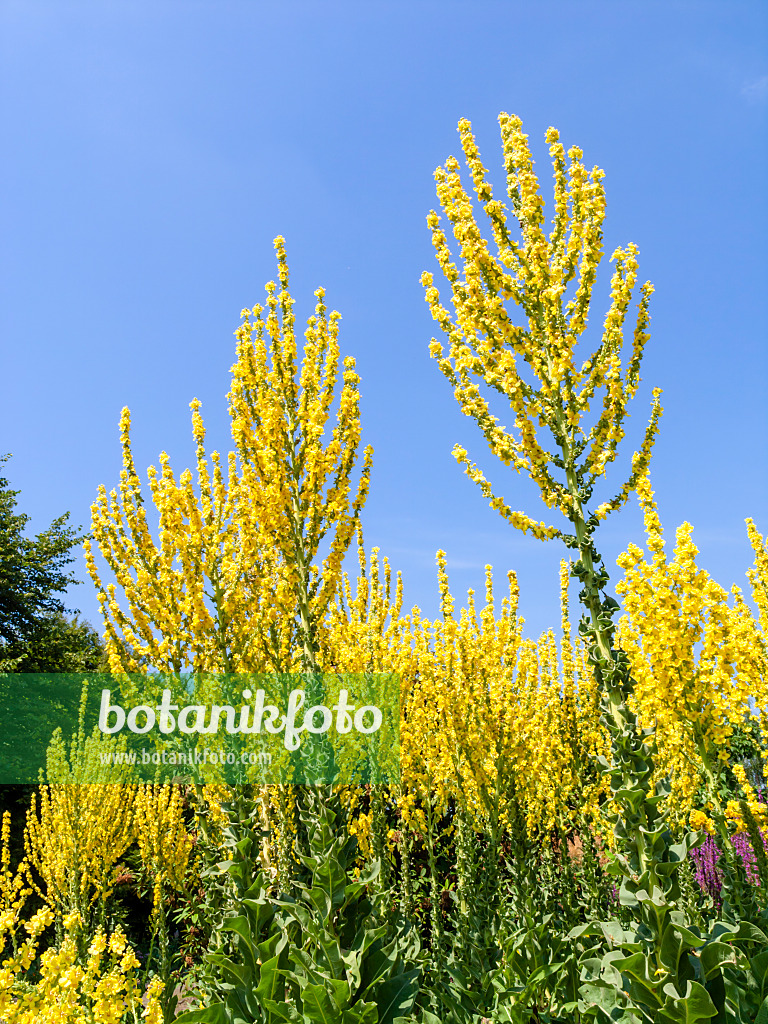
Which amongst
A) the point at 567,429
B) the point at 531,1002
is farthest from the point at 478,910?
the point at 567,429

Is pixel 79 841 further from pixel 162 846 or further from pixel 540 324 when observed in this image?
pixel 540 324

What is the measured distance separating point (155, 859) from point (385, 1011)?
4.61m

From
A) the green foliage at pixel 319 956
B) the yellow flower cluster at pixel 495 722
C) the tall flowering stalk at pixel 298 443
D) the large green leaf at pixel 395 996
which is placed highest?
the tall flowering stalk at pixel 298 443

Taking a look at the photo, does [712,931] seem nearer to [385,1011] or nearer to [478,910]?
[385,1011]

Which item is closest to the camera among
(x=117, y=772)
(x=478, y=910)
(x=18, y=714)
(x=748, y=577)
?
(x=478, y=910)

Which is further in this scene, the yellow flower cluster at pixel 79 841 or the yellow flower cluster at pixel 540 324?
the yellow flower cluster at pixel 79 841

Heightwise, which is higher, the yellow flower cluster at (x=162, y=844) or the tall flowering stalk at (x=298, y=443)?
the tall flowering stalk at (x=298, y=443)

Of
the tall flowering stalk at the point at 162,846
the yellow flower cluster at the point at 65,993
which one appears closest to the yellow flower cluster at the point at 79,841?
the tall flowering stalk at the point at 162,846

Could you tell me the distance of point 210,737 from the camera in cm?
523

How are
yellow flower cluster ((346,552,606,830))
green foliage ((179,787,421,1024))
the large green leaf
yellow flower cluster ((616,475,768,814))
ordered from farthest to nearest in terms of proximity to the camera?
1. yellow flower cluster ((346,552,606,830))
2. yellow flower cluster ((616,475,768,814))
3. the large green leaf
4. green foliage ((179,787,421,1024))

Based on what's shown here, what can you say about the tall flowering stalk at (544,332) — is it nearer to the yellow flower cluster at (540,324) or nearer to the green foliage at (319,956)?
the yellow flower cluster at (540,324)

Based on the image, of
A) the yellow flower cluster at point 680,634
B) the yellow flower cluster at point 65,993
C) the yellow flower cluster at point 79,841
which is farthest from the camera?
the yellow flower cluster at point 79,841

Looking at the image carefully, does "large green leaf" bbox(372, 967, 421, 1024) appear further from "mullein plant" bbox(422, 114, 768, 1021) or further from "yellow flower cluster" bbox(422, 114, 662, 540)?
"yellow flower cluster" bbox(422, 114, 662, 540)

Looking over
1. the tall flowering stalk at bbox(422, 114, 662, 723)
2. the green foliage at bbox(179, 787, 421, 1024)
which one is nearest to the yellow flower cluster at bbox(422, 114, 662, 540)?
the tall flowering stalk at bbox(422, 114, 662, 723)
